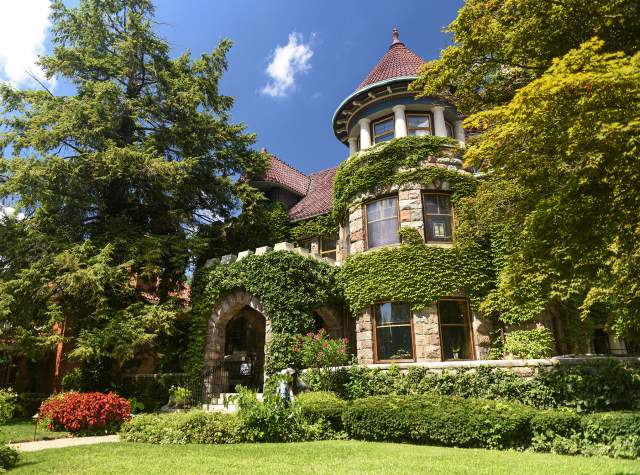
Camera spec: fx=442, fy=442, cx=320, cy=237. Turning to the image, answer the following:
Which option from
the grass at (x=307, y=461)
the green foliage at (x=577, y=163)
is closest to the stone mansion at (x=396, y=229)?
the green foliage at (x=577, y=163)

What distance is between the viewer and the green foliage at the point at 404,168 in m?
16.0

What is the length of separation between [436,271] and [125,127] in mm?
14206

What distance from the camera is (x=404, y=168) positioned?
1620 cm

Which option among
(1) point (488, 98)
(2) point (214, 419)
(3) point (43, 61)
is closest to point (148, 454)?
(2) point (214, 419)

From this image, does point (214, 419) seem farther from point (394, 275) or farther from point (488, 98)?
point (488, 98)

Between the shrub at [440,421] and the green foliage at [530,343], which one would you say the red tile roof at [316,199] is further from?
the shrub at [440,421]

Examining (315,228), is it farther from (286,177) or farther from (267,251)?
(267,251)

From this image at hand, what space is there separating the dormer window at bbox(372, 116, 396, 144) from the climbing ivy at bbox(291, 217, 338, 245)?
13.0 feet

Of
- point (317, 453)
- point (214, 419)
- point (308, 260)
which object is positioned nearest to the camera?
point (317, 453)

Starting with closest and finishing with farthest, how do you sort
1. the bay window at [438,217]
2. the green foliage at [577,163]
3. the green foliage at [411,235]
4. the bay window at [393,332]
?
1. the green foliage at [577,163]
2. the bay window at [393,332]
3. the green foliage at [411,235]
4. the bay window at [438,217]

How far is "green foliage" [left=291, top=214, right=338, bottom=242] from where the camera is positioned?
20.0 metres

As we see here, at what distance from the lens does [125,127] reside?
18969 mm

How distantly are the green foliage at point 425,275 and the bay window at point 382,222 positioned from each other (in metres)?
0.61

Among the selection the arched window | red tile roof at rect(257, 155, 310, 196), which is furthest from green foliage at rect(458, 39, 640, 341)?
red tile roof at rect(257, 155, 310, 196)
